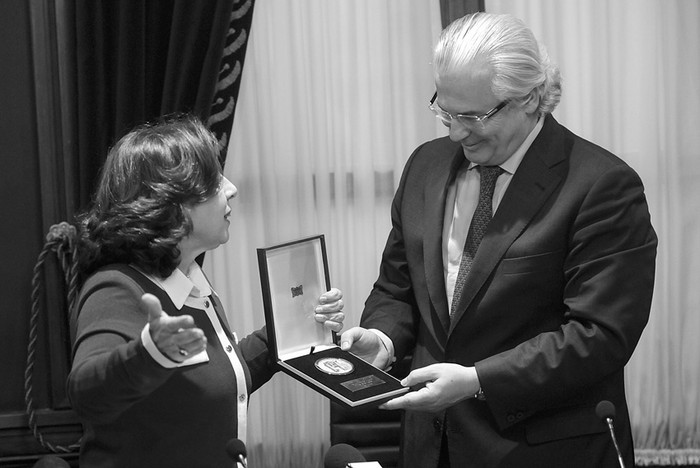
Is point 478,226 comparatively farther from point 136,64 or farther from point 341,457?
point 136,64

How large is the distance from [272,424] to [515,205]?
217 cm

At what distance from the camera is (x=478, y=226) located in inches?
90.4

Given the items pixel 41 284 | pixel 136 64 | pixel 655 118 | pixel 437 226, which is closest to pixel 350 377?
pixel 437 226

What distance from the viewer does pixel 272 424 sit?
13.5ft

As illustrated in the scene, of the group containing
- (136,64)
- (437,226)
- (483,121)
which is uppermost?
(136,64)

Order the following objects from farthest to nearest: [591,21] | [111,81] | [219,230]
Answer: [591,21] → [111,81] → [219,230]

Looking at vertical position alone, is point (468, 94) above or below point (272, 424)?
above

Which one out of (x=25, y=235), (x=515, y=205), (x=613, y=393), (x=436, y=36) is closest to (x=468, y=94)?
(x=515, y=205)

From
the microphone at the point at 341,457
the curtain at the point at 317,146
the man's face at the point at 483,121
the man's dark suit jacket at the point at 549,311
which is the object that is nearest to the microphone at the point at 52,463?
the microphone at the point at 341,457

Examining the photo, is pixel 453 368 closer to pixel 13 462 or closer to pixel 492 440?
pixel 492 440

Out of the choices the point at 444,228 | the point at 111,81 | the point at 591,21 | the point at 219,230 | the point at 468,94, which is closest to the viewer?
the point at 219,230

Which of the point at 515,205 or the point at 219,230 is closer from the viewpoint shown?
the point at 219,230

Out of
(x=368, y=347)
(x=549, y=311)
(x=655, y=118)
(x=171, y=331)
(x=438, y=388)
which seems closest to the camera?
(x=171, y=331)

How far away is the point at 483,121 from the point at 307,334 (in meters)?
0.65
